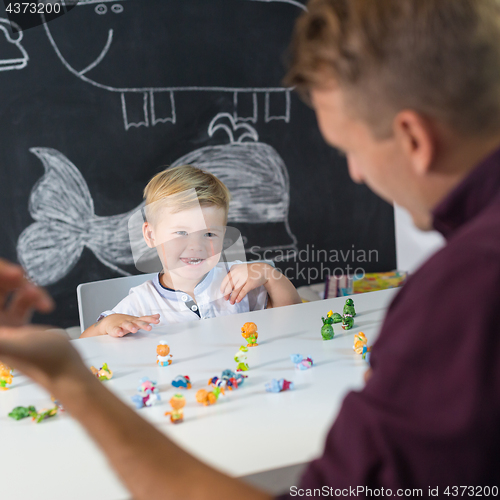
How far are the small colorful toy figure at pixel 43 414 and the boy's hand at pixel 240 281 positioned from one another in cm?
90

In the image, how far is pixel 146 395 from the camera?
0.76 meters

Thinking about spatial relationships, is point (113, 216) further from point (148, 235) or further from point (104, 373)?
point (104, 373)

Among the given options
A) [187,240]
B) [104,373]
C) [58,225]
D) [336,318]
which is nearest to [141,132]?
[58,225]

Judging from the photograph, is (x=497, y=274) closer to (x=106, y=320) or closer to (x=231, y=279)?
(x=106, y=320)

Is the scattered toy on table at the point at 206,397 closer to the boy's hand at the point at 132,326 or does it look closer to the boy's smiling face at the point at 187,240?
the boy's hand at the point at 132,326

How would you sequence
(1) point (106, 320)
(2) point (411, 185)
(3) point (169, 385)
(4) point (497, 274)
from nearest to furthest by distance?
(4) point (497, 274) → (2) point (411, 185) → (3) point (169, 385) → (1) point (106, 320)

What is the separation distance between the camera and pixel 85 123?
7.45ft

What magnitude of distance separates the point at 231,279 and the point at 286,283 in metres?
0.19

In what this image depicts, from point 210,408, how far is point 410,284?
0.44 meters

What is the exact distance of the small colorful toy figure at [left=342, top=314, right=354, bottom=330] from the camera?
1050 mm

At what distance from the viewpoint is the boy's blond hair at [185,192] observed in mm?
1497

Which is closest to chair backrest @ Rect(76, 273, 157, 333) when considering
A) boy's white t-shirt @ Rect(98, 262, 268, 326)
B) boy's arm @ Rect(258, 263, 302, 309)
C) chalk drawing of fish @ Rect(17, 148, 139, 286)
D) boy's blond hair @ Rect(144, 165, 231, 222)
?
boy's white t-shirt @ Rect(98, 262, 268, 326)

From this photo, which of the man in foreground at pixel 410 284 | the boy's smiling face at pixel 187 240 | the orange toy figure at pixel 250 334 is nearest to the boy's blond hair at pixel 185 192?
the boy's smiling face at pixel 187 240

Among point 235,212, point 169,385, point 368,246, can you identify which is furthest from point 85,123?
point 169,385
